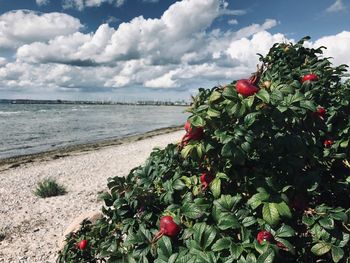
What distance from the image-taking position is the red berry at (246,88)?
2.16 m

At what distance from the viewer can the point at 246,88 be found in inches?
85.0

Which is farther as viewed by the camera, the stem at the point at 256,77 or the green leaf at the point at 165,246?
the stem at the point at 256,77

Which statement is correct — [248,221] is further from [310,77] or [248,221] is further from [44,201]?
[44,201]

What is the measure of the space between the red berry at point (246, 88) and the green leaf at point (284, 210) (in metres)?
0.70

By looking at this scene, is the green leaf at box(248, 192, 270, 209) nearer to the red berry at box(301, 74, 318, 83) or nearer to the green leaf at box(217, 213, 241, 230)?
the green leaf at box(217, 213, 241, 230)

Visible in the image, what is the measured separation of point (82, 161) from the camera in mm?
21172

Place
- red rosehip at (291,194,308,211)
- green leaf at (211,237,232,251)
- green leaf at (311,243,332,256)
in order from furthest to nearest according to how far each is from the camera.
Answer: red rosehip at (291,194,308,211)
green leaf at (311,243,332,256)
green leaf at (211,237,232,251)

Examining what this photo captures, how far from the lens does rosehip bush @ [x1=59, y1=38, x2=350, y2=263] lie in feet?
6.75

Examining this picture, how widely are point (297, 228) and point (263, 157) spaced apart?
632 mm

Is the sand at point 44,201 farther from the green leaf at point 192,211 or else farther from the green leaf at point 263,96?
the green leaf at point 263,96

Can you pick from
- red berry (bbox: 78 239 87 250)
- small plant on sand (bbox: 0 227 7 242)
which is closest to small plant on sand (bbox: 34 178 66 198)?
small plant on sand (bbox: 0 227 7 242)

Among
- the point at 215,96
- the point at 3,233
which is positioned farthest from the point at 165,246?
the point at 3,233

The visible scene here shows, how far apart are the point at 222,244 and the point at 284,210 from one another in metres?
0.42

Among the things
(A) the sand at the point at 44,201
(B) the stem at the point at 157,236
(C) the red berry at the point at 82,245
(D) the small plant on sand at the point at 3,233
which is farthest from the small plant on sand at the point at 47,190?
(B) the stem at the point at 157,236
